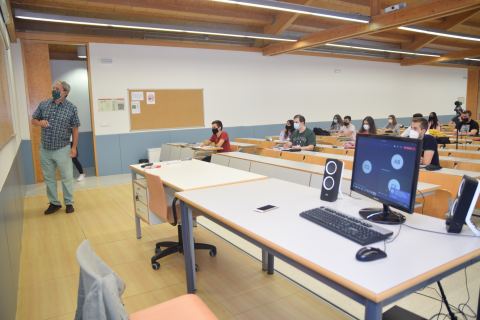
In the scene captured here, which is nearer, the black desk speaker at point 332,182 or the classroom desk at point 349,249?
the classroom desk at point 349,249

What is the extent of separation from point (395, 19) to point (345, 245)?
6178 mm

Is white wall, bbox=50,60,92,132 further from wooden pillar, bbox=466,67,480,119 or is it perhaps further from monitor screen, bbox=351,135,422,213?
wooden pillar, bbox=466,67,480,119

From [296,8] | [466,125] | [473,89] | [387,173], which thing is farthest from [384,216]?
[473,89]

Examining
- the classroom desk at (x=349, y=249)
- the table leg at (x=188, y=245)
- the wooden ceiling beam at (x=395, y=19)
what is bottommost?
the table leg at (x=188, y=245)

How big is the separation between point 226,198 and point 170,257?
4.30 feet

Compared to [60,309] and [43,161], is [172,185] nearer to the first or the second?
[60,309]

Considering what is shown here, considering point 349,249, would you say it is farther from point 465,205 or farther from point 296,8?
point 296,8

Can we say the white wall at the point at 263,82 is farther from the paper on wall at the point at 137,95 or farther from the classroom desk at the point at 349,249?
the classroom desk at the point at 349,249

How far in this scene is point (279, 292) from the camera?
8.57 ft

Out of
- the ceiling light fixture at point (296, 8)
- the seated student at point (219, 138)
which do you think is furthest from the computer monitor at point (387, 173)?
the seated student at point (219, 138)

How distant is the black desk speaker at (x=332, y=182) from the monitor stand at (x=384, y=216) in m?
0.27

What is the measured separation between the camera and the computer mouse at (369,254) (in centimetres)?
132

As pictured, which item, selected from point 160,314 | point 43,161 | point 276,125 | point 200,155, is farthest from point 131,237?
point 276,125

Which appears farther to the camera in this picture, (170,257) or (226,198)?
(170,257)
